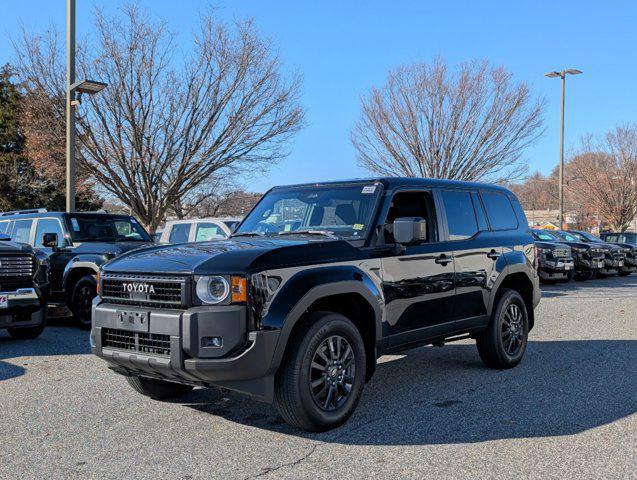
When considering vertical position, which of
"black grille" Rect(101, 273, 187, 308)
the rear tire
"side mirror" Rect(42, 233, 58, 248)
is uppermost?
"side mirror" Rect(42, 233, 58, 248)

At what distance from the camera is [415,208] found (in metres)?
5.83

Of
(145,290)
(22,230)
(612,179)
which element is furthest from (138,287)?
(612,179)

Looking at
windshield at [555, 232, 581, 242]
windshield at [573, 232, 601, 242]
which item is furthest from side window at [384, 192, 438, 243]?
windshield at [573, 232, 601, 242]

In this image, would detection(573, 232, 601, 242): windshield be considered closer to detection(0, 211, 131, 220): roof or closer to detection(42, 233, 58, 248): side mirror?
detection(0, 211, 131, 220): roof

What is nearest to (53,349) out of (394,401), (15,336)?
(15,336)

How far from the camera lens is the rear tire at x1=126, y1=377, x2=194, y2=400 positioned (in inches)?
214

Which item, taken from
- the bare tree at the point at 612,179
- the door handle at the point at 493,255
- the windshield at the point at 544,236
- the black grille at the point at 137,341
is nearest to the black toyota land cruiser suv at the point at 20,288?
the black grille at the point at 137,341

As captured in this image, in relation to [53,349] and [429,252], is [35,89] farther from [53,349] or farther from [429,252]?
[429,252]

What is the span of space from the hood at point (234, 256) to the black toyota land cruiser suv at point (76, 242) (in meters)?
4.74

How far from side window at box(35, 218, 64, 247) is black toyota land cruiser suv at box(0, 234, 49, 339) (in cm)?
194

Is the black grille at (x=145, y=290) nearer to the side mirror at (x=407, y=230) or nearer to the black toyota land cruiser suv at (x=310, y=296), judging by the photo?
the black toyota land cruiser suv at (x=310, y=296)

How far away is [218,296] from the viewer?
4.19 m

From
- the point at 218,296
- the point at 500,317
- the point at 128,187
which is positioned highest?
the point at 128,187

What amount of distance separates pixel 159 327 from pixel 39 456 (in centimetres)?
114
